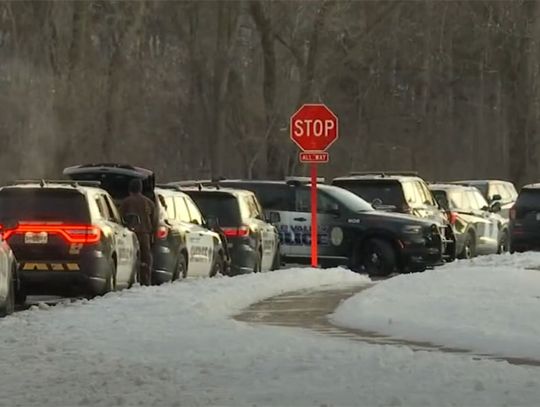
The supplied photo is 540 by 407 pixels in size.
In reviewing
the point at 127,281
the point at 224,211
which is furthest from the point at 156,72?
the point at 127,281

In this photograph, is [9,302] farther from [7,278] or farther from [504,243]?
[504,243]

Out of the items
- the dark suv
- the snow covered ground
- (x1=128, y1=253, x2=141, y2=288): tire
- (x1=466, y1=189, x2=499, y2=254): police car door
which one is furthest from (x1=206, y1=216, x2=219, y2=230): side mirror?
(x1=466, y1=189, x2=499, y2=254): police car door

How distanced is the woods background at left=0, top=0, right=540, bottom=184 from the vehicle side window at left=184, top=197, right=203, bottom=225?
72.8ft

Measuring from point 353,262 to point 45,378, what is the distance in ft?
51.4

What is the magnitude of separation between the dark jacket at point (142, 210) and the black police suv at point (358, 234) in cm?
628

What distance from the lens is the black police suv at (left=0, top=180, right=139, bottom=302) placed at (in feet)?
56.0

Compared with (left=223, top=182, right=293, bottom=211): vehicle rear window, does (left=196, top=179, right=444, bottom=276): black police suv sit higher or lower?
lower

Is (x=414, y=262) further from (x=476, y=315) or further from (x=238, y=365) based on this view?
(x=238, y=365)

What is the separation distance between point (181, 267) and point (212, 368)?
10.4m

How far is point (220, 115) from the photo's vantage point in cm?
4756

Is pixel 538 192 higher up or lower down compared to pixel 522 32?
lower down

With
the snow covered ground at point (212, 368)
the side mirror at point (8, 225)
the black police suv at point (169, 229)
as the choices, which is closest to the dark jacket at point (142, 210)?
the black police suv at point (169, 229)

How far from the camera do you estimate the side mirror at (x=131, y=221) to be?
63.4 feet

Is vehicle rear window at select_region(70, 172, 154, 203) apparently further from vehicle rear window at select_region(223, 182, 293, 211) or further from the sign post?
vehicle rear window at select_region(223, 182, 293, 211)
